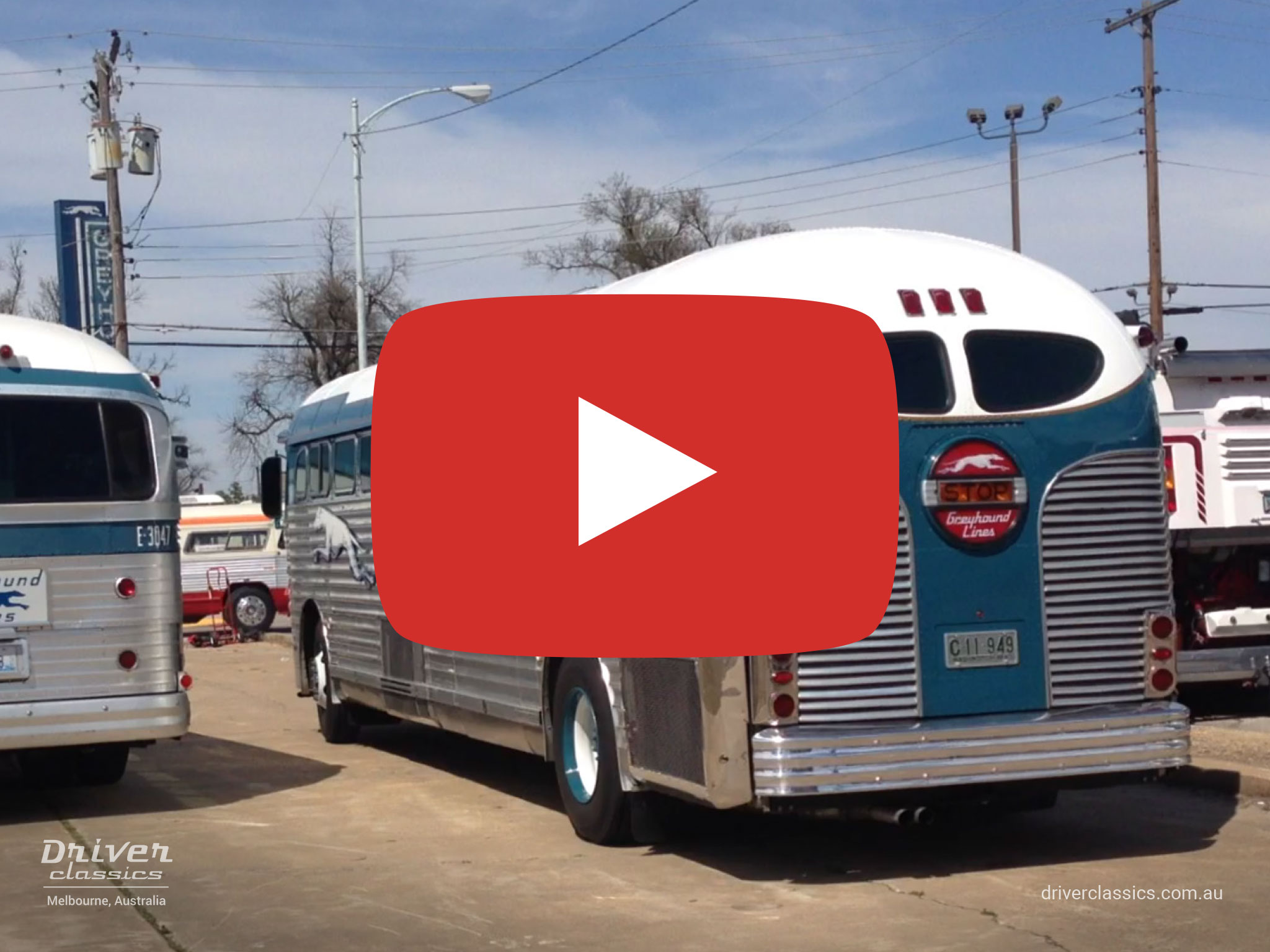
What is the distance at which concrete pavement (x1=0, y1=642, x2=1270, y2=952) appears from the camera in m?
7.57

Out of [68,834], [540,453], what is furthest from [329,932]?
[68,834]

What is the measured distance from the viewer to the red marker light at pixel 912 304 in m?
8.50

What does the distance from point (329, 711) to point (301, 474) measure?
2.19 metres

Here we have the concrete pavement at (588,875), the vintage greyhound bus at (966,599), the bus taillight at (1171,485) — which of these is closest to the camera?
the concrete pavement at (588,875)

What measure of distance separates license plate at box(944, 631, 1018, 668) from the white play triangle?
2.29m

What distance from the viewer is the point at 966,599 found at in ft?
27.3

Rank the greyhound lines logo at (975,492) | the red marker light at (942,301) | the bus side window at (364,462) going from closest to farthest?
the greyhound lines logo at (975,492), the red marker light at (942,301), the bus side window at (364,462)

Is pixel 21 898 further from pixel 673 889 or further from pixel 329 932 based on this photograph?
pixel 673 889

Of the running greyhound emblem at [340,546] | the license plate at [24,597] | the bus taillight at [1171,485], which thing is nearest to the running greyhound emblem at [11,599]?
the license plate at [24,597]

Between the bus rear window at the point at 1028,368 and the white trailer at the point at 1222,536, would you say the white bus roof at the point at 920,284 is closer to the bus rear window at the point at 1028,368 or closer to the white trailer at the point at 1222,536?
the bus rear window at the point at 1028,368

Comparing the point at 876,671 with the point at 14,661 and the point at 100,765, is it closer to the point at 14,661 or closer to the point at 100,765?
the point at 14,661

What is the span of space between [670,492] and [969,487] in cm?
Answer: 237

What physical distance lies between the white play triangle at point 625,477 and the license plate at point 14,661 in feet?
18.6

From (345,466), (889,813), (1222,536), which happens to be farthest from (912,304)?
(345,466)
